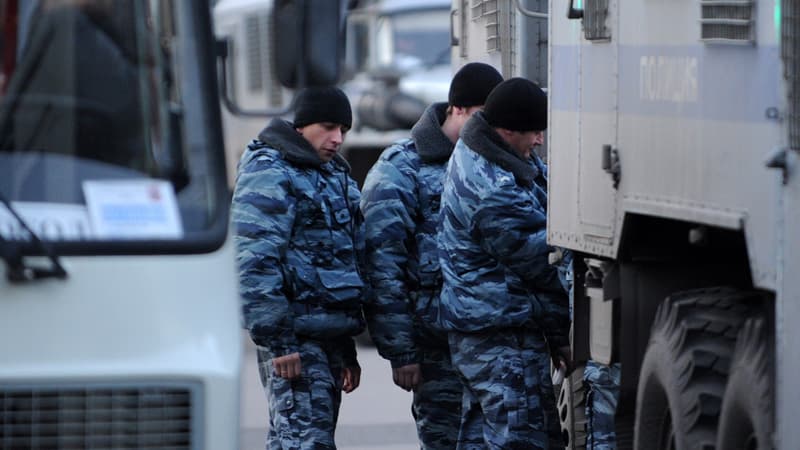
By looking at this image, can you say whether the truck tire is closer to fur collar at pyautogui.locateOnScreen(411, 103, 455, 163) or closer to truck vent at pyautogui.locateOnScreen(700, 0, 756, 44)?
truck vent at pyautogui.locateOnScreen(700, 0, 756, 44)

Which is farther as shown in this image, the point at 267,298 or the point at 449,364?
the point at 449,364

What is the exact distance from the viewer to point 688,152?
613 cm

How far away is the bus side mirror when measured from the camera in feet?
18.0

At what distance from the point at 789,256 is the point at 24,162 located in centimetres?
204

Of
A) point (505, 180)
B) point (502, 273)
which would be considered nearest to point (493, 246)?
point (502, 273)

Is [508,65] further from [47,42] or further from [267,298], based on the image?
[47,42]

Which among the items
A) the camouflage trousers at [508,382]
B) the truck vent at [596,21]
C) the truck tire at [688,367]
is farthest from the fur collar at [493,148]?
the truck tire at [688,367]

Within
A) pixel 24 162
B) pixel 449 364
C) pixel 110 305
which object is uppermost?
pixel 24 162

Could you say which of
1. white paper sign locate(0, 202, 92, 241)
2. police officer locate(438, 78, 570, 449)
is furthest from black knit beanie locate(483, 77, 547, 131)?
white paper sign locate(0, 202, 92, 241)

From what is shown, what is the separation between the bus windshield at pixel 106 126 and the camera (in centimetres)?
540

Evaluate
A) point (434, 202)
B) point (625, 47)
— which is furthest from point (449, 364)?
point (625, 47)

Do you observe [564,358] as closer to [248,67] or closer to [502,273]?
[502,273]

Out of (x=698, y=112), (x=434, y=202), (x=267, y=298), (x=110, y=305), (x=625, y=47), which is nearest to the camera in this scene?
(x=110, y=305)

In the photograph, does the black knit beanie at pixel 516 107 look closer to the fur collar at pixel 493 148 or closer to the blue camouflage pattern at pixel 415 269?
the fur collar at pixel 493 148
